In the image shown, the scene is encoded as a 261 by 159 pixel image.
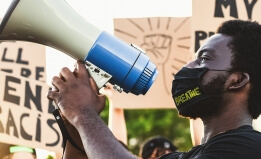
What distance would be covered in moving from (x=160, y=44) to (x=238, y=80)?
3267 mm

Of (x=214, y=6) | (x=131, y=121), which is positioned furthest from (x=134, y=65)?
(x=131, y=121)

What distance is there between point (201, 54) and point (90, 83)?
21.2 inches

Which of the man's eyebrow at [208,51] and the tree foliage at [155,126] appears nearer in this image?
the man's eyebrow at [208,51]

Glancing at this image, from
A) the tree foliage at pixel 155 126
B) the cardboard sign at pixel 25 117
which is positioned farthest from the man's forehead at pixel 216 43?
the tree foliage at pixel 155 126

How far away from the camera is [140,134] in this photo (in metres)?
21.8

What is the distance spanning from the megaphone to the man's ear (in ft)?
1.00

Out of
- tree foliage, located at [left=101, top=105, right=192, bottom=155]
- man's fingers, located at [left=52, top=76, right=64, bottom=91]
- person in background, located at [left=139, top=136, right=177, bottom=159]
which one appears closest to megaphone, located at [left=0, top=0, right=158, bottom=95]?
man's fingers, located at [left=52, top=76, right=64, bottom=91]

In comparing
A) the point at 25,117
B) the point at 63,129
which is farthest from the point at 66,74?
the point at 25,117

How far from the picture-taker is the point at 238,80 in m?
2.65

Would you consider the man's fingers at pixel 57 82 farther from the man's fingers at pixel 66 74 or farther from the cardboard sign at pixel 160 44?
the cardboard sign at pixel 160 44

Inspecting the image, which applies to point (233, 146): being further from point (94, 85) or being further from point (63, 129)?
point (63, 129)

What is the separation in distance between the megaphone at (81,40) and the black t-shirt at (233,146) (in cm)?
31

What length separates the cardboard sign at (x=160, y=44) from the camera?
571cm

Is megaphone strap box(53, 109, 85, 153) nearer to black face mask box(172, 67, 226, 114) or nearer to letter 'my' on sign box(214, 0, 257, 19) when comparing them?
black face mask box(172, 67, 226, 114)
